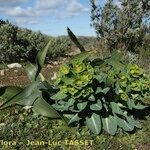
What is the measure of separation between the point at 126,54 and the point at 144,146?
6.46 metres

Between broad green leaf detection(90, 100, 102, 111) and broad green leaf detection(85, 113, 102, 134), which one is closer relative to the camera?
broad green leaf detection(90, 100, 102, 111)

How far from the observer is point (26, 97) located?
6461mm

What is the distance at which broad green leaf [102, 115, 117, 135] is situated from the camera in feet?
20.7

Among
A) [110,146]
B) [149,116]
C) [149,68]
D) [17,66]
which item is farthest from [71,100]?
[17,66]

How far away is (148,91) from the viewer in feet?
21.3

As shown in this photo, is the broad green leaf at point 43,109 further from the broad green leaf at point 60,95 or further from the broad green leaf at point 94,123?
the broad green leaf at point 94,123

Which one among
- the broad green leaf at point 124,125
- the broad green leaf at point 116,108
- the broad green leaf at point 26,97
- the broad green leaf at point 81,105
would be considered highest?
the broad green leaf at point 26,97

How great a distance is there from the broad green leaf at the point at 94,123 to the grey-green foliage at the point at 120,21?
A: 20.9 ft

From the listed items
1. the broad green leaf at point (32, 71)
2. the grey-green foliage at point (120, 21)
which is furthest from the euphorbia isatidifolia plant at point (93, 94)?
the grey-green foliage at point (120, 21)

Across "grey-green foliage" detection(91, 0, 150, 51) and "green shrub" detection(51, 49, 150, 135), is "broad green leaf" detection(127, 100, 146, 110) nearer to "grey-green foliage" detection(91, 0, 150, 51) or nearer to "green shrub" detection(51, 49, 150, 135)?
"green shrub" detection(51, 49, 150, 135)

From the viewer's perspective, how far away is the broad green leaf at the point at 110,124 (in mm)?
6300

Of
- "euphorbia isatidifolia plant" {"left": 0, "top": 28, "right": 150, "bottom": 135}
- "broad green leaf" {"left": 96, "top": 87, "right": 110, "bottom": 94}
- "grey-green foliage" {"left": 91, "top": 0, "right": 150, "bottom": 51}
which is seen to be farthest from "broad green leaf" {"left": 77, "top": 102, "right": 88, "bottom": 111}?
"grey-green foliage" {"left": 91, "top": 0, "right": 150, "bottom": 51}

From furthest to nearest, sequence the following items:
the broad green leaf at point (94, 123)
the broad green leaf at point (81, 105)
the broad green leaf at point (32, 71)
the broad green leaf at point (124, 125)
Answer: the broad green leaf at point (32, 71)
the broad green leaf at point (124, 125)
the broad green leaf at point (94, 123)
the broad green leaf at point (81, 105)

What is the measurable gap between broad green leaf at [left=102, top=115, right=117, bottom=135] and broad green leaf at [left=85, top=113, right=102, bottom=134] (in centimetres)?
11
